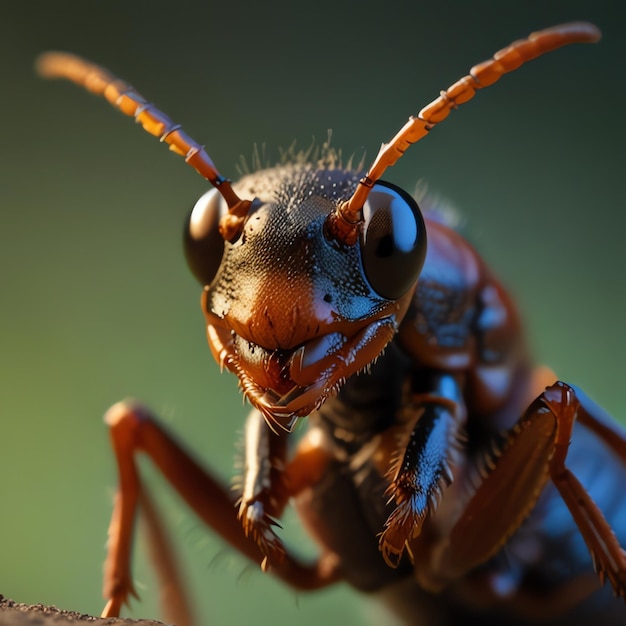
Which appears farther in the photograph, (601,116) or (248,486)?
(601,116)

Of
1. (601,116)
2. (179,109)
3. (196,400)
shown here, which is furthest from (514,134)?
(196,400)

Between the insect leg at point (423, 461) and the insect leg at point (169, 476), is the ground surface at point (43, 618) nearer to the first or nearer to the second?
the insect leg at point (423, 461)

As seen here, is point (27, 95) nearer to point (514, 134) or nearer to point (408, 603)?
point (514, 134)

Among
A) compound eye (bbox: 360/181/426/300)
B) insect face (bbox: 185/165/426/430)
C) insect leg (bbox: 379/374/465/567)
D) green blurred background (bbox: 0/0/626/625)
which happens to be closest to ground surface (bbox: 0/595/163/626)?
insect face (bbox: 185/165/426/430)

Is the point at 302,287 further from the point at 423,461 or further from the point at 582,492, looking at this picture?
the point at 582,492

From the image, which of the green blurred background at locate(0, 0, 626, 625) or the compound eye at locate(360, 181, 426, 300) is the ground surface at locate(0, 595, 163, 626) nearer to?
the compound eye at locate(360, 181, 426, 300)

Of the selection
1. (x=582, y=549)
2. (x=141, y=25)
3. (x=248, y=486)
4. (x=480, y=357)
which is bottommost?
(x=582, y=549)

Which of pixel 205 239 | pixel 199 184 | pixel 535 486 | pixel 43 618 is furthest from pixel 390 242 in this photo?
pixel 199 184
